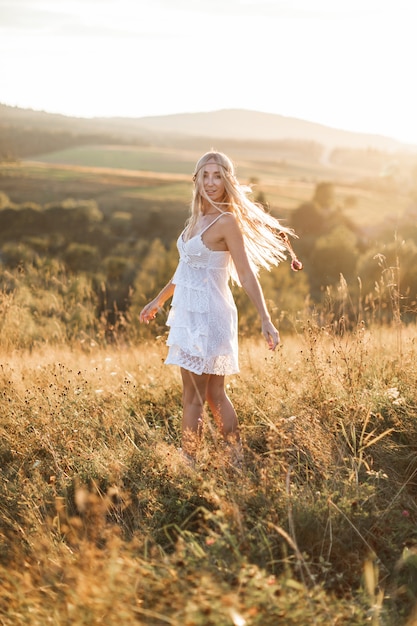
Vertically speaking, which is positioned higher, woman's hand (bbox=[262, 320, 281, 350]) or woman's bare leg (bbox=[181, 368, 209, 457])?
woman's hand (bbox=[262, 320, 281, 350])

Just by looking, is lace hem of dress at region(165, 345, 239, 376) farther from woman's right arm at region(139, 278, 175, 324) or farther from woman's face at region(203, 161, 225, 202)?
woman's face at region(203, 161, 225, 202)

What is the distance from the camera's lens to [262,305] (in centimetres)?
359

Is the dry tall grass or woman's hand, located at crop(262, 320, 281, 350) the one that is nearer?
the dry tall grass

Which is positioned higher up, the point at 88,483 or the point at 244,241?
the point at 244,241

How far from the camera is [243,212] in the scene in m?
3.89

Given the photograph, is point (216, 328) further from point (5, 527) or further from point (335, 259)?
point (335, 259)

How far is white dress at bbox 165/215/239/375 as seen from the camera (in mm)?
3727

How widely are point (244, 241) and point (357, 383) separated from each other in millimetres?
1205

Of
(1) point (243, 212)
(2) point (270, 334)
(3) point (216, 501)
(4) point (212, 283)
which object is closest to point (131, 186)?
(1) point (243, 212)

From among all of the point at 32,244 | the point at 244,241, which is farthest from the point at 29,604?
the point at 32,244

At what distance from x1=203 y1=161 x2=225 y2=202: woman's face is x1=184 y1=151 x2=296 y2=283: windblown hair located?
19mm

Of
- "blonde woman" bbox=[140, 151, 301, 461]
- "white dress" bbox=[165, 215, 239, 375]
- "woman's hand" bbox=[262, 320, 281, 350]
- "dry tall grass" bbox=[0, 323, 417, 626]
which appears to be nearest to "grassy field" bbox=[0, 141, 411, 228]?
"dry tall grass" bbox=[0, 323, 417, 626]

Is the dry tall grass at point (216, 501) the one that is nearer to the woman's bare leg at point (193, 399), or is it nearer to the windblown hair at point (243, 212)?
the woman's bare leg at point (193, 399)

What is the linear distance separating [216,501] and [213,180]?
76.5 inches
